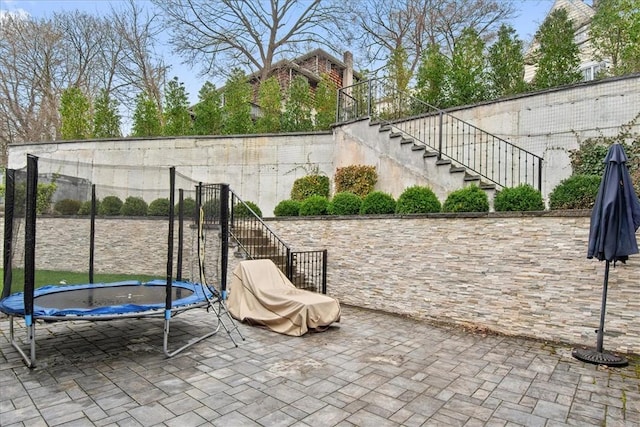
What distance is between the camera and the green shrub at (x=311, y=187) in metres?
9.91

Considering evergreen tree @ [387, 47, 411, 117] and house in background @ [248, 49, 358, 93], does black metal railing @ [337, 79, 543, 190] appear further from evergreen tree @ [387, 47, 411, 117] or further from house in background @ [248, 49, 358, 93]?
house in background @ [248, 49, 358, 93]

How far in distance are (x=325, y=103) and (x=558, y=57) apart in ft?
20.4

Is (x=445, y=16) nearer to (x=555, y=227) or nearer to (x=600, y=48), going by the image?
(x=600, y=48)

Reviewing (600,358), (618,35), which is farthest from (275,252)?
(618,35)

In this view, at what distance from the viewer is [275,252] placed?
8156 millimetres

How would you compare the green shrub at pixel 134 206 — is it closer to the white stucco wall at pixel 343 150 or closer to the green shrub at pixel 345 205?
the white stucco wall at pixel 343 150

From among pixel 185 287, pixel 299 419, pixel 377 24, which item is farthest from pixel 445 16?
pixel 299 419

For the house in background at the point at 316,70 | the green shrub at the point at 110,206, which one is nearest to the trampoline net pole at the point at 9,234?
the green shrub at the point at 110,206

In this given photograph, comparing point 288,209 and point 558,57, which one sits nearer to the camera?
point 558,57

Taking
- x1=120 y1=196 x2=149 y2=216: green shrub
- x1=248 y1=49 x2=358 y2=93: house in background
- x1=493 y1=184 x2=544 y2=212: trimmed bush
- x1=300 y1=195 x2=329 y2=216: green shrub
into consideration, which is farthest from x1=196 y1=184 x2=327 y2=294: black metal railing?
x1=248 y1=49 x2=358 y2=93: house in background

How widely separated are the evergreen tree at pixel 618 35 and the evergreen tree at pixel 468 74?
8.12 ft

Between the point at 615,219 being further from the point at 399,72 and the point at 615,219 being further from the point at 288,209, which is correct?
the point at 399,72

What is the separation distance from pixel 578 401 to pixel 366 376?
1799 millimetres

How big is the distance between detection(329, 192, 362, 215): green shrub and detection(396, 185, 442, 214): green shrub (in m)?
1.05
